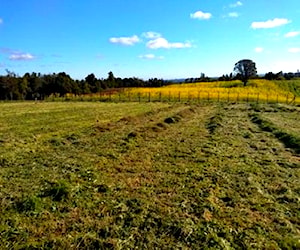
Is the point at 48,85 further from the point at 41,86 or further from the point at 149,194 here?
the point at 149,194

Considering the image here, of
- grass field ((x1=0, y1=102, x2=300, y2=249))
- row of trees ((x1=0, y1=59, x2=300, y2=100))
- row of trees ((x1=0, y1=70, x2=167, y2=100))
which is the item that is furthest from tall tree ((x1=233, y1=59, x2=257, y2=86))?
grass field ((x1=0, y1=102, x2=300, y2=249))

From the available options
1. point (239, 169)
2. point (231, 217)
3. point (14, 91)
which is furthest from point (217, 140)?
point (14, 91)

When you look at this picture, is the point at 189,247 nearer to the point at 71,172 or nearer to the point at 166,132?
the point at 71,172

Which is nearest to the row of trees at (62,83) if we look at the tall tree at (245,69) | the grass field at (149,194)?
the tall tree at (245,69)

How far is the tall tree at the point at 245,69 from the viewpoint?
9388 centimetres

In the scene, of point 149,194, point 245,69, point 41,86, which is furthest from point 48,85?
point 149,194

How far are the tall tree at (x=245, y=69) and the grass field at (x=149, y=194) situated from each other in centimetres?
8173

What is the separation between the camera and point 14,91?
73.9 m

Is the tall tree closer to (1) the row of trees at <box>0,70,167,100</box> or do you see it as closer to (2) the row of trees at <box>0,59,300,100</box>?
(2) the row of trees at <box>0,59,300,100</box>

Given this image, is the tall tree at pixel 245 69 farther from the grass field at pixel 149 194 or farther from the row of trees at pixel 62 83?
the grass field at pixel 149 194

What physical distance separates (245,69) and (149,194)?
9056 centimetres

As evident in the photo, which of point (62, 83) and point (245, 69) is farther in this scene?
point (245, 69)

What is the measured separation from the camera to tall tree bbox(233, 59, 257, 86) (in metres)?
93.9

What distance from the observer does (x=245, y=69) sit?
9406 cm
